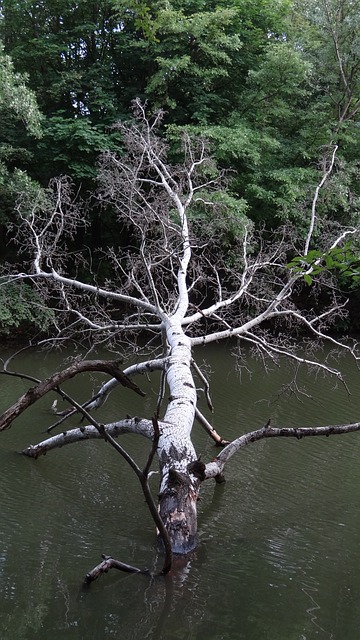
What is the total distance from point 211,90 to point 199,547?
1289cm

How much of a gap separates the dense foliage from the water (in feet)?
23.0

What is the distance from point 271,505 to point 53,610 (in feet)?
7.18

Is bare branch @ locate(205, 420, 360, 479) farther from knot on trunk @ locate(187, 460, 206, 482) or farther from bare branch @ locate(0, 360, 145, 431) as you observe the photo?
bare branch @ locate(0, 360, 145, 431)

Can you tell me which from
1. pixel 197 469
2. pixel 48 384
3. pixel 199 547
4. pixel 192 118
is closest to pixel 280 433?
pixel 197 469

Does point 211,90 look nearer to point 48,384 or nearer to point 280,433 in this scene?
point 280,433

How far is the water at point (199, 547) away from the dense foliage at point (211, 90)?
7.00 m

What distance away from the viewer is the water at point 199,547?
317cm

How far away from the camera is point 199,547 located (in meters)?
4.07

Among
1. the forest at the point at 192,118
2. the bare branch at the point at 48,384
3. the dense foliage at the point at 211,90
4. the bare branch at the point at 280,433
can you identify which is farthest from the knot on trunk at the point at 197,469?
the dense foliage at the point at 211,90

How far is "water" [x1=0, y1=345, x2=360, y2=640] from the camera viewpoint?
317 centimetres

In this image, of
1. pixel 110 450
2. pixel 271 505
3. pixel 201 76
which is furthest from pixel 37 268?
pixel 201 76

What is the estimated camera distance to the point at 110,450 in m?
6.27

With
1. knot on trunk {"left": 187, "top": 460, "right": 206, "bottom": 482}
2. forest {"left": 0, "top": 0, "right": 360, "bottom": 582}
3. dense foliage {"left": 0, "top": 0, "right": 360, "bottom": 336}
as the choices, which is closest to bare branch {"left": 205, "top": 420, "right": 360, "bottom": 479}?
knot on trunk {"left": 187, "top": 460, "right": 206, "bottom": 482}

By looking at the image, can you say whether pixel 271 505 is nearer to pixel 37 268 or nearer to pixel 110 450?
pixel 110 450
